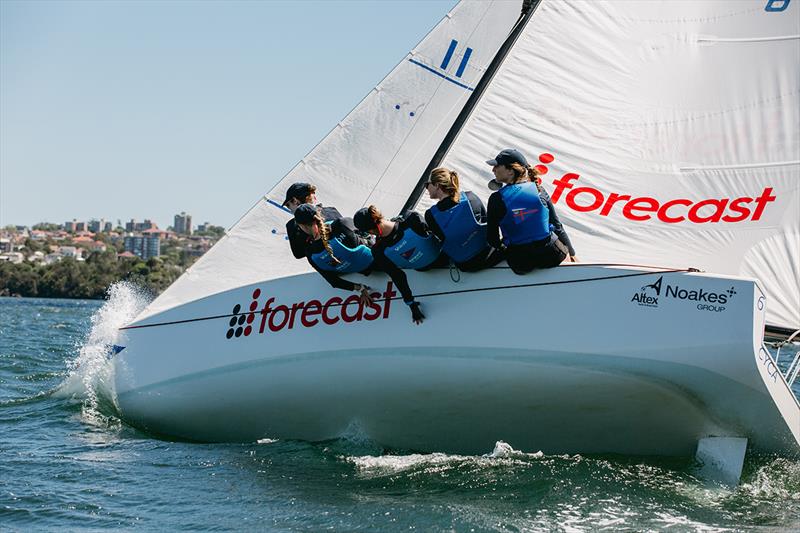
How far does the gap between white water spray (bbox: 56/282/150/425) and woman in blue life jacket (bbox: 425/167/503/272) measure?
2570 mm

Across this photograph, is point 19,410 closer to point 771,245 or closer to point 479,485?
point 479,485

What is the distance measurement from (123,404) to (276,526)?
276 centimetres

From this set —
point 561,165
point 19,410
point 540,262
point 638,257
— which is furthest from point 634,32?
point 19,410

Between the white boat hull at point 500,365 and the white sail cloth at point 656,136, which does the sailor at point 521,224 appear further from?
the white sail cloth at point 656,136

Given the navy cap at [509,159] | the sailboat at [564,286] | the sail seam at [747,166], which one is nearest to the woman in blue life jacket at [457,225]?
the sailboat at [564,286]

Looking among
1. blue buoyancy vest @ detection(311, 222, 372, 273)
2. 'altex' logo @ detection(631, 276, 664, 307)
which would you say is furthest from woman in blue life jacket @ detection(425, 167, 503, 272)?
'altex' logo @ detection(631, 276, 664, 307)

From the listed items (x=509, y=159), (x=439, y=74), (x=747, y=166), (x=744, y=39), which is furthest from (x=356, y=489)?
(x=744, y=39)

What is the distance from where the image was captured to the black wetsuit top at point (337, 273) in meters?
5.84

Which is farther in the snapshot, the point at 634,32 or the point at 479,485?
the point at 634,32

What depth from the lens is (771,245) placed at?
6.05 m

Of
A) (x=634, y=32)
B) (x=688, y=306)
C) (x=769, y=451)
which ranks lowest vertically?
(x=769, y=451)

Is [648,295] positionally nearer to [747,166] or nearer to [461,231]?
[461,231]

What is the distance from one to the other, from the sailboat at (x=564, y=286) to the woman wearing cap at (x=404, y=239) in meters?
0.14

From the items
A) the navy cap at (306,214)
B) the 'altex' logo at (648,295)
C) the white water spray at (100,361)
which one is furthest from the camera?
the white water spray at (100,361)
